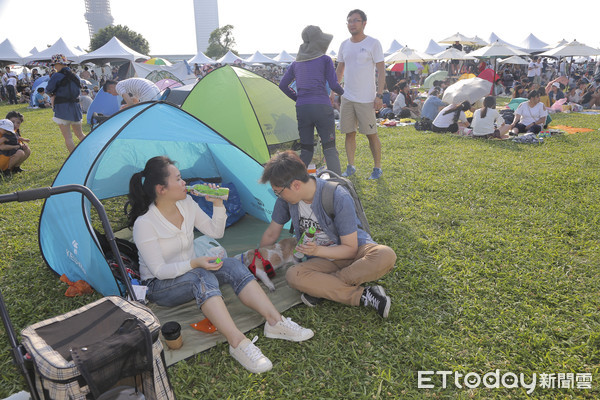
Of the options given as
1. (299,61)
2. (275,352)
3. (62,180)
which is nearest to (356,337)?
(275,352)

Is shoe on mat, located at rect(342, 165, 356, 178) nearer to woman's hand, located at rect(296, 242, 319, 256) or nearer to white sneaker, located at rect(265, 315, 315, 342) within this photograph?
woman's hand, located at rect(296, 242, 319, 256)

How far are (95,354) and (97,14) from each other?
181185mm

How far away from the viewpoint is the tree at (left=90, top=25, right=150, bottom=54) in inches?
1982

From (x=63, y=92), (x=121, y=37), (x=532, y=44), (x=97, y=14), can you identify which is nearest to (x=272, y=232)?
(x=63, y=92)

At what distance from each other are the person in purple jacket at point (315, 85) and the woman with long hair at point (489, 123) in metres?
4.30

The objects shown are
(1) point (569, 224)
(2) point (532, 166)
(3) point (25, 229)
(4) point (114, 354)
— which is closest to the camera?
(4) point (114, 354)

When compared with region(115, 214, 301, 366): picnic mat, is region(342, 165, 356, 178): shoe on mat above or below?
above

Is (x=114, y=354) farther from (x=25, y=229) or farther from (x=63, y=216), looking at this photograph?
(x=25, y=229)

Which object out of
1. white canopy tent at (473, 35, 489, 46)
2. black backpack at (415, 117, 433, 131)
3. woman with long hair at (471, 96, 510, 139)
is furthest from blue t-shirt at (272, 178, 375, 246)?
white canopy tent at (473, 35, 489, 46)

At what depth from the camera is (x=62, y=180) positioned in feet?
10.6

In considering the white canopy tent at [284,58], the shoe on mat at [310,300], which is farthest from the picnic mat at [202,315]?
the white canopy tent at [284,58]

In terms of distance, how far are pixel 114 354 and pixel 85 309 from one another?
0.41 meters

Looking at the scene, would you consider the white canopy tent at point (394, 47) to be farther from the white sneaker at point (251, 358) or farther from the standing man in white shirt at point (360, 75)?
the white sneaker at point (251, 358)

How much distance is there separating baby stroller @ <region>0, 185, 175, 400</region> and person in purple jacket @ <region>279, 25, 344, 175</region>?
340 cm
